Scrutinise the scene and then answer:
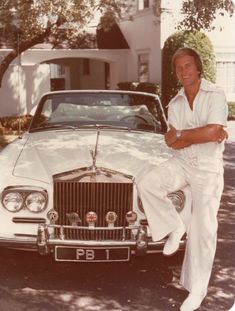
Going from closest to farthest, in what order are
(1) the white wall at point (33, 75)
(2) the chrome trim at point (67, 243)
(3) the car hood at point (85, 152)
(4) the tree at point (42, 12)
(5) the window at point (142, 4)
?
(2) the chrome trim at point (67, 243)
(3) the car hood at point (85, 152)
(4) the tree at point (42, 12)
(1) the white wall at point (33, 75)
(5) the window at point (142, 4)

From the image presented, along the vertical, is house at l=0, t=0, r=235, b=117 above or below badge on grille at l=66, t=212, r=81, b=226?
above

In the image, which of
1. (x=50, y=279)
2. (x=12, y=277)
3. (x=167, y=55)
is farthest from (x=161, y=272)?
(x=167, y=55)

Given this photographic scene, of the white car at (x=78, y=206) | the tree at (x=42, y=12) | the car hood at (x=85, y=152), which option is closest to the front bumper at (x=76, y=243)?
the white car at (x=78, y=206)

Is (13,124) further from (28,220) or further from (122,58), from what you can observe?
(28,220)

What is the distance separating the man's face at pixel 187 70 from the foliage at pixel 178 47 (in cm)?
1420

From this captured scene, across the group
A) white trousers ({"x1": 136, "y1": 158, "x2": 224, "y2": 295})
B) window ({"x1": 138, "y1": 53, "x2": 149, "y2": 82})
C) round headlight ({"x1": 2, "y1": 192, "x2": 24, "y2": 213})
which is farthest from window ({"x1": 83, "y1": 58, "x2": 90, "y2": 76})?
white trousers ({"x1": 136, "y1": 158, "x2": 224, "y2": 295})

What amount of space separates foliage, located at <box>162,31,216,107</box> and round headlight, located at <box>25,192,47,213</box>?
14173 millimetres

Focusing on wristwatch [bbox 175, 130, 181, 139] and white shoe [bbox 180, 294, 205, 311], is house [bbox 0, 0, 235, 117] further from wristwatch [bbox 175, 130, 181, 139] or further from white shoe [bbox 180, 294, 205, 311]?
white shoe [bbox 180, 294, 205, 311]

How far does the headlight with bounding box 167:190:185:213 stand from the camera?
4395 mm

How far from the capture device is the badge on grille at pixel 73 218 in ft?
14.2

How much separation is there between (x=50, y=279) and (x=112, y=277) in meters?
0.58

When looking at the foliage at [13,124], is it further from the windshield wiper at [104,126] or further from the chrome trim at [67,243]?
the chrome trim at [67,243]

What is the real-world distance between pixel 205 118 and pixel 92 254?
1.48 meters

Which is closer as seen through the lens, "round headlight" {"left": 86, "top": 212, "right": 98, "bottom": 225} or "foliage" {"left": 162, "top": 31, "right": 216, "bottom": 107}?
"round headlight" {"left": 86, "top": 212, "right": 98, "bottom": 225}
